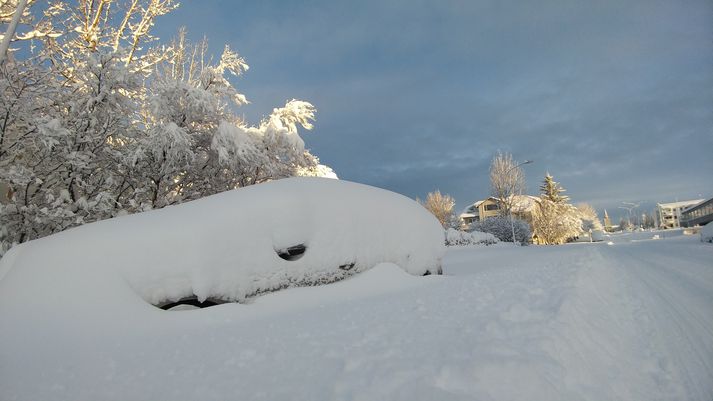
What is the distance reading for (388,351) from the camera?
250cm

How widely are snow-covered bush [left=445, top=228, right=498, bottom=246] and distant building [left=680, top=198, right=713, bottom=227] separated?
45312 millimetres

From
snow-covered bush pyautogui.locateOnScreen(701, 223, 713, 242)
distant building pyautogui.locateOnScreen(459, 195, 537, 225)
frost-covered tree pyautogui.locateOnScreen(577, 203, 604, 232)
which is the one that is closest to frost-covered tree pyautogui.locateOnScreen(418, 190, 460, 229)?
distant building pyautogui.locateOnScreen(459, 195, 537, 225)

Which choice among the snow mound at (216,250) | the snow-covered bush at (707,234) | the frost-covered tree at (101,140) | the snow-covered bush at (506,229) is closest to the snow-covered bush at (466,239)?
the snow-covered bush at (506,229)

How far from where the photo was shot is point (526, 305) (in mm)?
3475

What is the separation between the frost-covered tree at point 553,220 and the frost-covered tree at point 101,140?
31368 mm

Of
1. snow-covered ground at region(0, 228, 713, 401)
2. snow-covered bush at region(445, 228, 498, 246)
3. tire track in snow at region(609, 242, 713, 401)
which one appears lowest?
tire track in snow at region(609, 242, 713, 401)

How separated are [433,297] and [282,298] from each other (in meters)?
1.98

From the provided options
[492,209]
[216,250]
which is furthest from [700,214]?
[216,250]

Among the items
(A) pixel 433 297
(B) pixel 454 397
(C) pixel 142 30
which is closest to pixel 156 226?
(A) pixel 433 297

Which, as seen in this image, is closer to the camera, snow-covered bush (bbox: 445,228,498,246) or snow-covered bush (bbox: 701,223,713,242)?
snow-covered bush (bbox: 701,223,713,242)

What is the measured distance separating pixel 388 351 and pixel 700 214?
76489 mm

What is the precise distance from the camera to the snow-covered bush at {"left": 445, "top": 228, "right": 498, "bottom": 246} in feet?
72.2

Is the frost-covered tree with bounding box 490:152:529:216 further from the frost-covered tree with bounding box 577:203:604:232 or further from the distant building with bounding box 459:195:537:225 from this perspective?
the frost-covered tree with bounding box 577:203:604:232

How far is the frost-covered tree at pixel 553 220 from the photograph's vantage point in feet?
111
